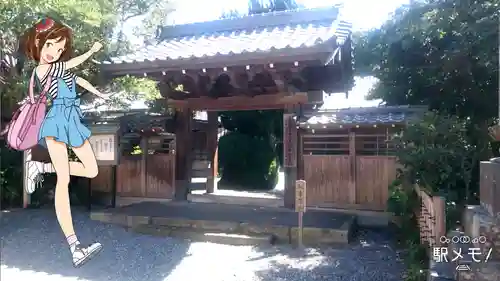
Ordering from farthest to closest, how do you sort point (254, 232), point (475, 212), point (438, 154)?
point (254, 232)
point (438, 154)
point (475, 212)

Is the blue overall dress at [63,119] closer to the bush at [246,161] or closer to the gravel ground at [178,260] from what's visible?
the gravel ground at [178,260]

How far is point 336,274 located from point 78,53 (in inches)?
171

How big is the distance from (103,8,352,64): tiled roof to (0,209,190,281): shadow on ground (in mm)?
2940

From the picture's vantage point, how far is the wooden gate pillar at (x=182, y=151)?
8.17 metres

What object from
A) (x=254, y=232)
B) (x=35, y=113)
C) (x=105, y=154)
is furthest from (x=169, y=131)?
(x=35, y=113)

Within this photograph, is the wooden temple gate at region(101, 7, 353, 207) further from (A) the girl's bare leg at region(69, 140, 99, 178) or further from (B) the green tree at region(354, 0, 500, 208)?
(A) the girl's bare leg at region(69, 140, 99, 178)

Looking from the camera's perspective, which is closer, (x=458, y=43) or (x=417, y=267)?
(x=417, y=267)

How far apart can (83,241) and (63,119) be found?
214cm

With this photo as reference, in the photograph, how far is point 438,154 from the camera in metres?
4.97

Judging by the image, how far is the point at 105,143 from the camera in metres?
5.75

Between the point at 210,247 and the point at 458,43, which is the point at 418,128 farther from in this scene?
the point at 210,247

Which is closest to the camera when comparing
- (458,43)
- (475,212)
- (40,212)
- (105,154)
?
(475,212)

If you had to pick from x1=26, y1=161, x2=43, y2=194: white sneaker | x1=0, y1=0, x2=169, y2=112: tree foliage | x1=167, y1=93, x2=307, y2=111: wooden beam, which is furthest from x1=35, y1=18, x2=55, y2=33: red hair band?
x1=167, y1=93, x2=307, y2=111: wooden beam

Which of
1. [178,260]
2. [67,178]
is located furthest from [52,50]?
[178,260]
